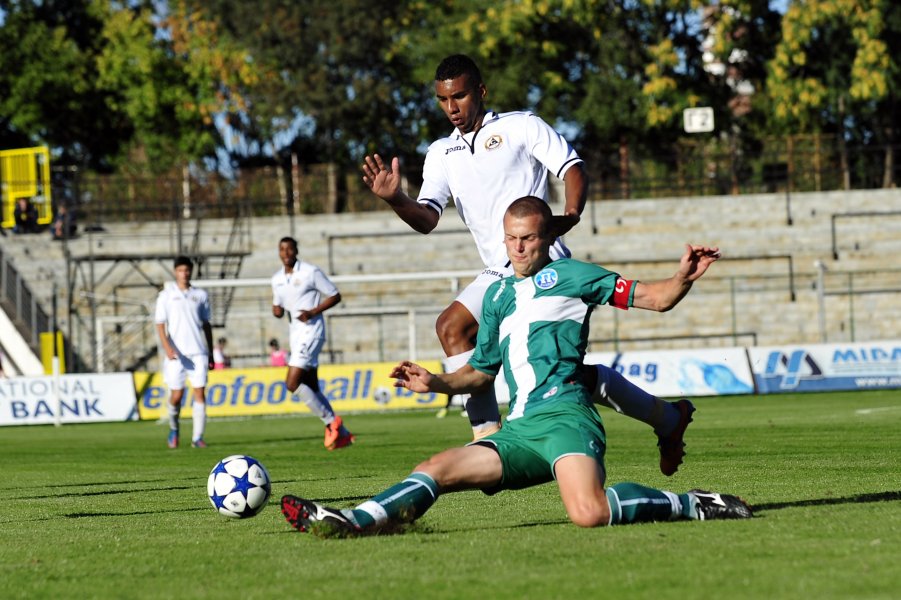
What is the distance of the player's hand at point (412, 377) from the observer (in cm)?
617

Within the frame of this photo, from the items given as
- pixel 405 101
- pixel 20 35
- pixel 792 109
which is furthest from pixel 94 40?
pixel 792 109

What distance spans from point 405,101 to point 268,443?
3221 cm

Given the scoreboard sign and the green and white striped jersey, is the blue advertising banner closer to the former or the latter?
the scoreboard sign

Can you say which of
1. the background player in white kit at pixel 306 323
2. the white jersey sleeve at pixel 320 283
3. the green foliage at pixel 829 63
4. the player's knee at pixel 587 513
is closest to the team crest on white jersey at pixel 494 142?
the player's knee at pixel 587 513

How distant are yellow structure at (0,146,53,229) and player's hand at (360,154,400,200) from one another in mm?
33141

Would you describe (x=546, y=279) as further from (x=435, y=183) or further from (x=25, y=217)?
(x=25, y=217)

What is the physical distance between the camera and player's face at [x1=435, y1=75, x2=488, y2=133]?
812 centimetres

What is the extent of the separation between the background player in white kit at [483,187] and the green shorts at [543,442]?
3.53 ft

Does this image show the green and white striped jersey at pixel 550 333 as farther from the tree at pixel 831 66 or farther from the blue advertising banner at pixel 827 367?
the tree at pixel 831 66

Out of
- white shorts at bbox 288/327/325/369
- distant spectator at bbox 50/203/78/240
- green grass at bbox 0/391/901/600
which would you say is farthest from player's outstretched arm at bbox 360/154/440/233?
distant spectator at bbox 50/203/78/240

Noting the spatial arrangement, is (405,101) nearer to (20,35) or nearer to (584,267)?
(20,35)

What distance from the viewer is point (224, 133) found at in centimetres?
5219

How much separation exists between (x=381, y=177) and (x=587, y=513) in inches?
95.4

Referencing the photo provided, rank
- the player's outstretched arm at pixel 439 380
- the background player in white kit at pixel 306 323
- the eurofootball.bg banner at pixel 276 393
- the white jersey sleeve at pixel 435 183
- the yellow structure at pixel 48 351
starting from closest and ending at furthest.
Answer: the player's outstretched arm at pixel 439 380, the white jersey sleeve at pixel 435 183, the background player in white kit at pixel 306 323, the eurofootball.bg banner at pixel 276 393, the yellow structure at pixel 48 351
